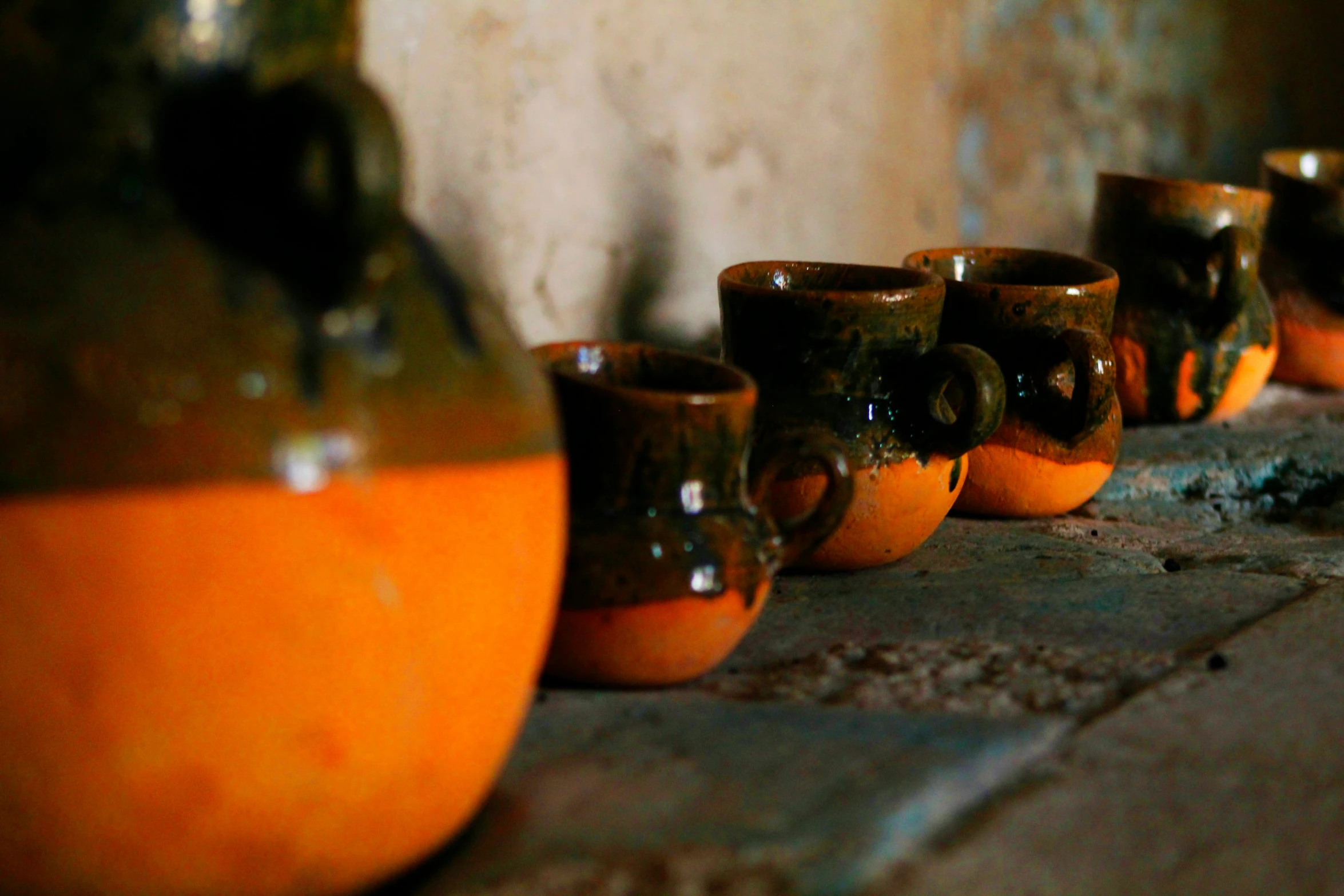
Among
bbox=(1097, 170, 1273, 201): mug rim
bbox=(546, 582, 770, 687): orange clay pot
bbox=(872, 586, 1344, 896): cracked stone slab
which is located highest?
bbox=(1097, 170, 1273, 201): mug rim

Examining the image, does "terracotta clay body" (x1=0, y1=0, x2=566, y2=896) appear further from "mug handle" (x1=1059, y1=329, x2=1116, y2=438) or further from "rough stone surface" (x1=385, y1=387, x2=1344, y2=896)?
"mug handle" (x1=1059, y1=329, x2=1116, y2=438)

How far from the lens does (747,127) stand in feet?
7.09

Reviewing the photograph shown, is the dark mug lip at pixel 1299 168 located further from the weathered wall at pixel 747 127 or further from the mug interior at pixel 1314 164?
the weathered wall at pixel 747 127

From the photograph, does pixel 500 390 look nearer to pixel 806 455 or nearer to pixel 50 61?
pixel 50 61

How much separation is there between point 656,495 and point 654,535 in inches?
1.2

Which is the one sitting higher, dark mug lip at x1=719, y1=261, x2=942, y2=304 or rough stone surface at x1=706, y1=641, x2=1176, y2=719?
dark mug lip at x1=719, y1=261, x2=942, y2=304

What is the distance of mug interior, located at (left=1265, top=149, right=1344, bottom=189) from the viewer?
255 centimetres

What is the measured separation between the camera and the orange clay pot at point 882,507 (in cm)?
139

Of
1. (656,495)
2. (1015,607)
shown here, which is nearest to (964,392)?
(1015,607)

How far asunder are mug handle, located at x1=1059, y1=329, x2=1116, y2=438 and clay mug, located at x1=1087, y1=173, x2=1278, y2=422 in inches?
18.7

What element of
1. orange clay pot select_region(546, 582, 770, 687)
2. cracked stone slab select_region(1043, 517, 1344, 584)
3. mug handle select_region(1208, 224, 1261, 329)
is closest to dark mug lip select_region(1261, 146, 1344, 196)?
mug handle select_region(1208, 224, 1261, 329)

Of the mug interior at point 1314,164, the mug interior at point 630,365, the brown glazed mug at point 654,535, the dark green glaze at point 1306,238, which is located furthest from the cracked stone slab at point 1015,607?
the mug interior at point 1314,164

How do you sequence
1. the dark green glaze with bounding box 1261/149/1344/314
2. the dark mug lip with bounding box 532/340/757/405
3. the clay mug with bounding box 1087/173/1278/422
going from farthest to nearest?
the dark green glaze with bounding box 1261/149/1344/314
the clay mug with bounding box 1087/173/1278/422
the dark mug lip with bounding box 532/340/757/405

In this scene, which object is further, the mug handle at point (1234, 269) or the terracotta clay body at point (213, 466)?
the mug handle at point (1234, 269)
